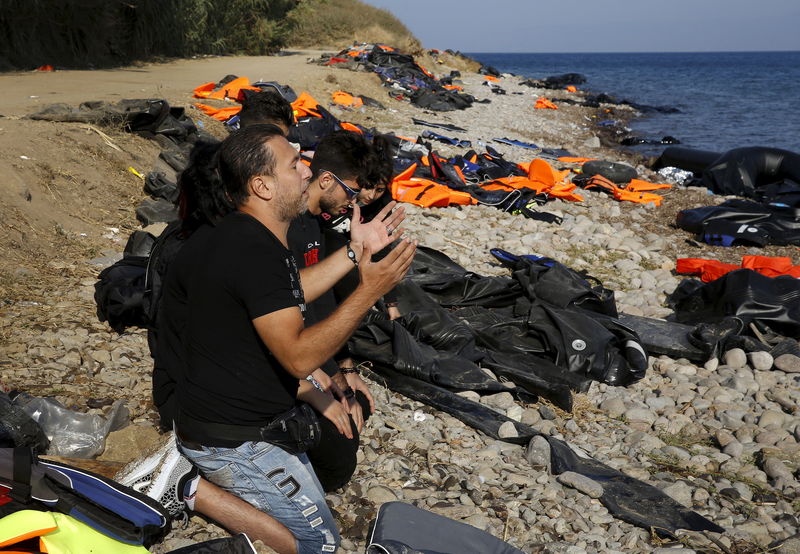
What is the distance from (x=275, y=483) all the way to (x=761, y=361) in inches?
159

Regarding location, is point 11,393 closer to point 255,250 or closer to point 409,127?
point 255,250

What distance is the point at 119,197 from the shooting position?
7219mm

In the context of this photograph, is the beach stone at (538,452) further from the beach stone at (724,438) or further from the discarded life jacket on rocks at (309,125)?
the discarded life jacket on rocks at (309,125)

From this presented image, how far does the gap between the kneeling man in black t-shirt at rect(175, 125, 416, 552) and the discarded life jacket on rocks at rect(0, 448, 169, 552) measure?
282 millimetres

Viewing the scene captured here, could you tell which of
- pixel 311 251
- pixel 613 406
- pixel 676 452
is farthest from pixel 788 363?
pixel 311 251

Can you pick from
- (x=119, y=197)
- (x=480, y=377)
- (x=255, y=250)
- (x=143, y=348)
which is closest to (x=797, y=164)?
(x=480, y=377)

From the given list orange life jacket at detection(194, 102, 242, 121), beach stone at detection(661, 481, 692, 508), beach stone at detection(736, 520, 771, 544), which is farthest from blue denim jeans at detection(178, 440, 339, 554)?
orange life jacket at detection(194, 102, 242, 121)

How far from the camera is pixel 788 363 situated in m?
5.20

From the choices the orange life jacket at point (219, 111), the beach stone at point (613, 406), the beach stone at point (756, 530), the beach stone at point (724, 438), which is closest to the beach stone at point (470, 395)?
the beach stone at point (613, 406)

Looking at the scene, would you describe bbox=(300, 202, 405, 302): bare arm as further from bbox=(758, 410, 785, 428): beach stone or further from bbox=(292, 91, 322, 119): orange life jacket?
bbox=(292, 91, 322, 119): orange life jacket

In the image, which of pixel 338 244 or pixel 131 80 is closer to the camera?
pixel 338 244

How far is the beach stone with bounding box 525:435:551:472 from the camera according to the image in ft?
12.2

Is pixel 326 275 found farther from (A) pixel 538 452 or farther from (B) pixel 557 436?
(B) pixel 557 436

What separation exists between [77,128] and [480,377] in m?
5.82
